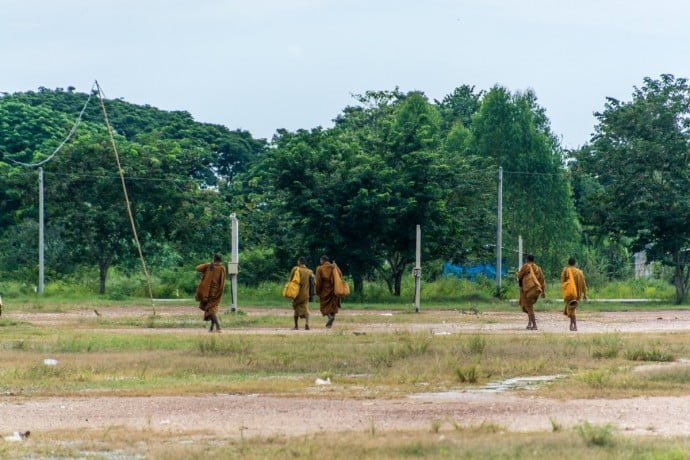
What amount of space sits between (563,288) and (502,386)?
1398cm

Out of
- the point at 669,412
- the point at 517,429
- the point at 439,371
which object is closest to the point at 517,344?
the point at 439,371

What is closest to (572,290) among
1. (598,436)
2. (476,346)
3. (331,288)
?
(331,288)

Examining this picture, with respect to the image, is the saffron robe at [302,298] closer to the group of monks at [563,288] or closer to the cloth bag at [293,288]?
the cloth bag at [293,288]

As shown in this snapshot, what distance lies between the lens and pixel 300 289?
31156 millimetres

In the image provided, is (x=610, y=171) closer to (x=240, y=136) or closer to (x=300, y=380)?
(x=300, y=380)

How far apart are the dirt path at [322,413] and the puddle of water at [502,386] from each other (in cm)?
13

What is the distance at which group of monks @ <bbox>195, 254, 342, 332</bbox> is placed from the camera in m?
29.5

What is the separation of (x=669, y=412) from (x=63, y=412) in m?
6.77

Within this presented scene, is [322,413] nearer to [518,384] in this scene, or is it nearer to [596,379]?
[518,384]

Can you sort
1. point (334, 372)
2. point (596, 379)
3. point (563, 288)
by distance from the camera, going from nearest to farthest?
point (596, 379) < point (334, 372) < point (563, 288)

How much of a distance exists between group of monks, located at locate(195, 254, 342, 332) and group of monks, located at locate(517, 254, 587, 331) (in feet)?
14.4

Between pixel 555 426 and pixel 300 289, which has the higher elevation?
pixel 300 289

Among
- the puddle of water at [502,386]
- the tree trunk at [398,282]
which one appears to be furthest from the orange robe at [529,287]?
the tree trunk at [398,282]

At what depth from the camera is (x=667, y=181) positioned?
51.5 meters
